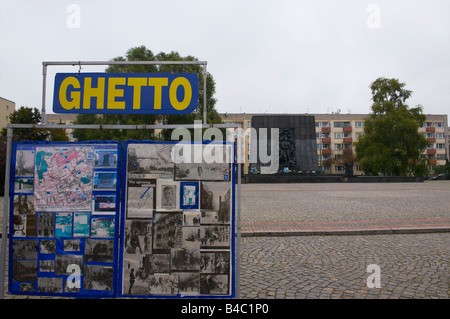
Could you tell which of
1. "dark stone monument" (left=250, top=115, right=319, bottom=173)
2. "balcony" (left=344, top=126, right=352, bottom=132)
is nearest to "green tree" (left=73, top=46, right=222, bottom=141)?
"dark stone monument" (left=250, top=115, right=319, bottom=173)

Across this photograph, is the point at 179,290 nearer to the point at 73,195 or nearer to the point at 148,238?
the point at 148,238

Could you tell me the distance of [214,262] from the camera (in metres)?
3.12

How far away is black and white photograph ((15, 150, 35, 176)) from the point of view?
3242 mm

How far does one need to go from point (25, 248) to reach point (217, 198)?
2.29 m

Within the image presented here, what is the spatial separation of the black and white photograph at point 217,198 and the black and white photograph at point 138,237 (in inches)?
26.7

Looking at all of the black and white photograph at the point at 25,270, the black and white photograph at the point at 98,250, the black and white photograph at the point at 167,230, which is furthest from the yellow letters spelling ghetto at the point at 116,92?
the black and white photograph at the point at 25,270

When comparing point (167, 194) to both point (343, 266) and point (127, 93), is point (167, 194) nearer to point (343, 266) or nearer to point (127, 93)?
point (127, 93)

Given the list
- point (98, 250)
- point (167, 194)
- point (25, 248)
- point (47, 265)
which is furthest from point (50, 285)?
point (167, 194)

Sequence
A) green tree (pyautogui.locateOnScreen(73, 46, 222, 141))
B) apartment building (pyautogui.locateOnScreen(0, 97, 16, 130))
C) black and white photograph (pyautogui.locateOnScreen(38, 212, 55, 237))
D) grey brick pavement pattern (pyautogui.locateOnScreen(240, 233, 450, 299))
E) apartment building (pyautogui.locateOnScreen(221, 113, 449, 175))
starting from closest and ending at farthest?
black and white photograph (pyautogui.locateOnScreen(38, 212, 55, 237)) → grey brick pavement pattern (pyautogui.locateOnScreen(240, 233, 450, 299)) → green tree (pyautogui.locateOnScreen(73, 46, 222, 141)) → apartment building (pyautogui.locateOnScreen(0, 97, 16, 130)) → apartment building (pyautogui.locateOnScreen(221, 113, 449, 175))

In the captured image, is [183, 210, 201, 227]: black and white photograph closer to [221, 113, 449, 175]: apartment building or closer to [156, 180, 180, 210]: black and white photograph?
[156, 180, 180, 210]: black and white photograph

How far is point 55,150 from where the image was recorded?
326 centimetres

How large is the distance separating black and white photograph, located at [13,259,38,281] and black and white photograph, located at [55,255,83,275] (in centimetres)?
26
